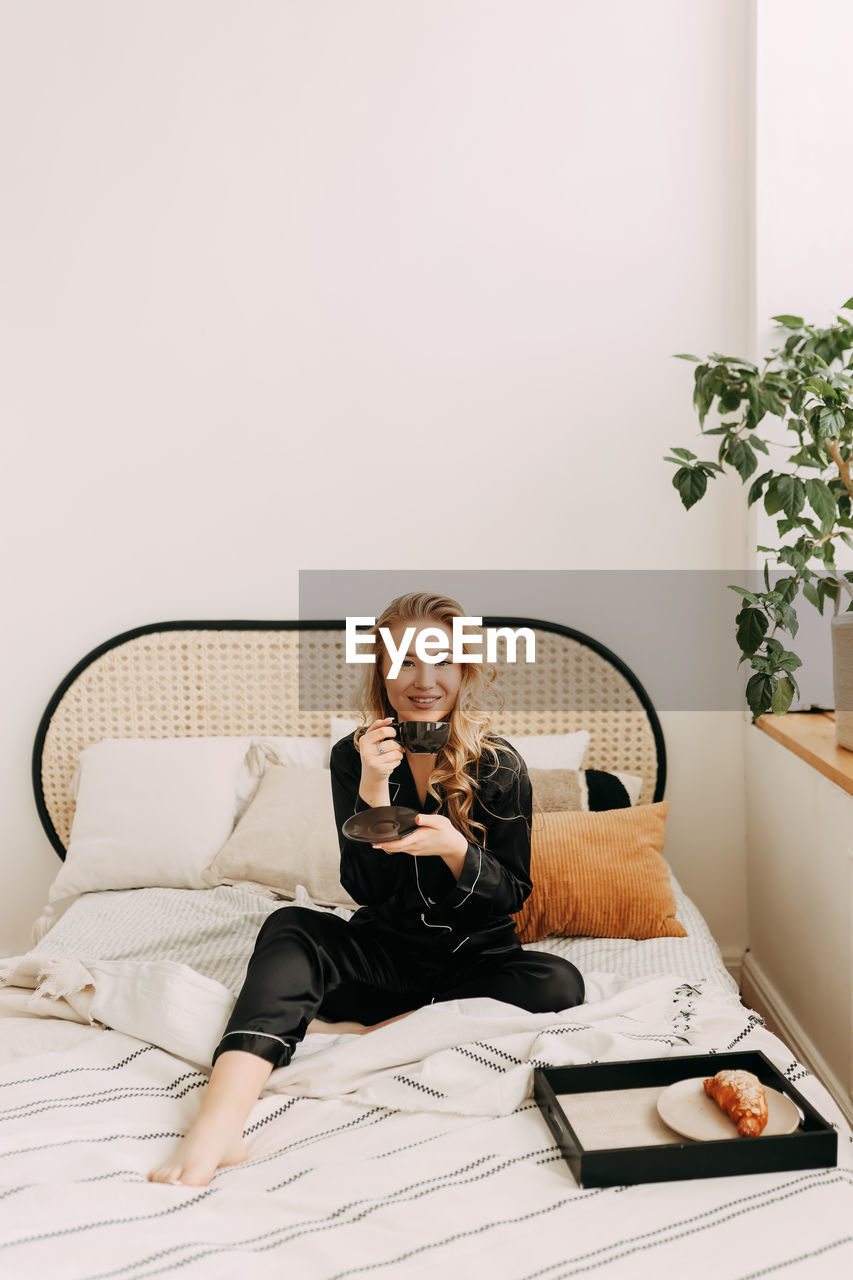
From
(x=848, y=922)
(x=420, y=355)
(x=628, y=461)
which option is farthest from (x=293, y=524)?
(x=848, y=922)

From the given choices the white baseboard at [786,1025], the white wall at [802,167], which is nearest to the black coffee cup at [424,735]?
the white baseboard at [786,1025]

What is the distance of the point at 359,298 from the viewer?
8.21 feet

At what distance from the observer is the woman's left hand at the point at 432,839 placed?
1.51m

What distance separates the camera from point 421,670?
1670mm

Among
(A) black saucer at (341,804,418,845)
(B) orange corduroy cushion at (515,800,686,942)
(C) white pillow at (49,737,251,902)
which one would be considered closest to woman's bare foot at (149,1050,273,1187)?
(A) black saucer at (341,804,418,845)

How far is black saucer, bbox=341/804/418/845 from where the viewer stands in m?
1.46

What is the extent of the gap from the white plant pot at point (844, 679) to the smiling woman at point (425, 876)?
2.16 ft

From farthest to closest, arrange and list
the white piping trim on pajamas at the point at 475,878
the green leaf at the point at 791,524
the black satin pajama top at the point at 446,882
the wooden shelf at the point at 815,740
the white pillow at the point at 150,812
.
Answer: the white pillow at the point at 150,812, the green leaf at the point at 791,524, the wooden shelf at the point at 815,740, the black satin pajama top at the point at 446,882, the white piping trim on pajamas at the point at 475,878

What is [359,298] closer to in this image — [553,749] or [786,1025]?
[553,749]

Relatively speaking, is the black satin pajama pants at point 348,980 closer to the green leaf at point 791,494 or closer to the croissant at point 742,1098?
the croissant at point 742,1098

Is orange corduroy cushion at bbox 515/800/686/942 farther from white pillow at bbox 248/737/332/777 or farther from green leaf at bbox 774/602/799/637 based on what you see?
white pillow at bbox 248/737/332/777

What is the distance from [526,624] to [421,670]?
879 mm

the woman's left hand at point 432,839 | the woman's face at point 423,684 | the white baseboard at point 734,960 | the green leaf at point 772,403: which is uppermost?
the green leaf at point 772,403

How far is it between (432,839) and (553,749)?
0.92m
